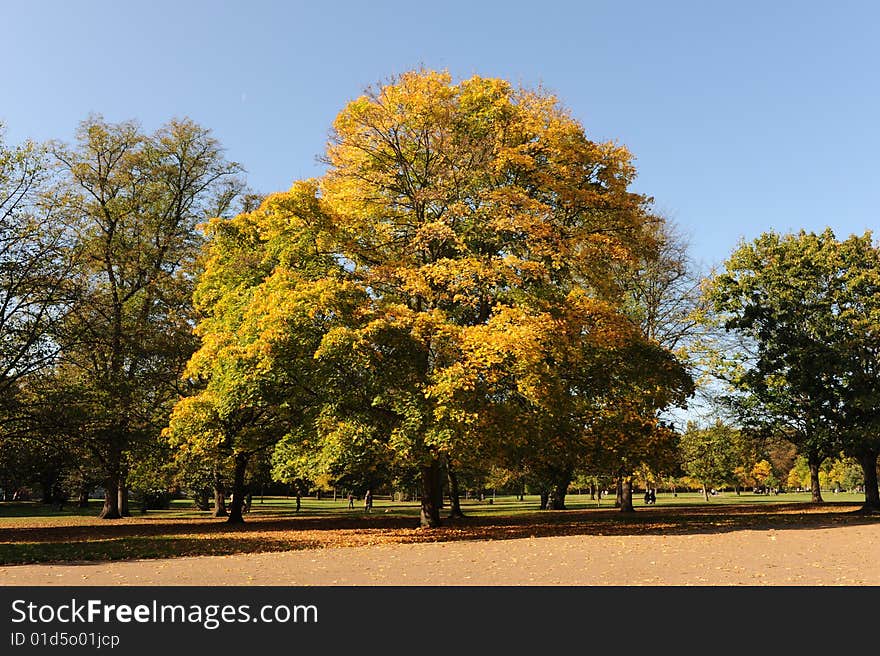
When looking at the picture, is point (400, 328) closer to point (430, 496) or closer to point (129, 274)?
point (430, 496)

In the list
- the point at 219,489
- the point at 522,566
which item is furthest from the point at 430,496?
the point at 219,489

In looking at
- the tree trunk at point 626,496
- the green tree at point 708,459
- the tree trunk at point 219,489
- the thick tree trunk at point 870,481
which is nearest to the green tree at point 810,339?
the thick tree trunk at point 870,481

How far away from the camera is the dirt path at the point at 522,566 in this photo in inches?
424

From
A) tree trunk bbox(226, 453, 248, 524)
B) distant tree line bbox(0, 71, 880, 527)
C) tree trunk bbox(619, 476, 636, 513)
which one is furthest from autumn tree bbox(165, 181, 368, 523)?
tree trunk bbox(619, 476, 636, 513)

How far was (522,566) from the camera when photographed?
1262cm

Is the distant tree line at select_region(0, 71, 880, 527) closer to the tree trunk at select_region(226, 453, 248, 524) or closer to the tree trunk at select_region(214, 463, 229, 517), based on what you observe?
the tree trunk at select_region(226, 453, 248, 524)

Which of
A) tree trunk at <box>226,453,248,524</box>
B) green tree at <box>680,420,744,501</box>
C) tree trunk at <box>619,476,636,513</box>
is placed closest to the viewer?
tree trunk at <box>226,453,248,524</box>

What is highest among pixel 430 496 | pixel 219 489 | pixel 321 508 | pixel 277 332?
pixel 277 332

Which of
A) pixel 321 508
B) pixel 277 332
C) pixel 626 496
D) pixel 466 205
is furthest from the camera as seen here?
pixel 321 508

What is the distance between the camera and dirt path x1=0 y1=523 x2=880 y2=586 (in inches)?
424

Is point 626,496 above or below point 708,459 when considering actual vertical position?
above

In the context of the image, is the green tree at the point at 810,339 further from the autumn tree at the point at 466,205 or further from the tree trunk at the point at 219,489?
the tree trunk at the point at 219,489

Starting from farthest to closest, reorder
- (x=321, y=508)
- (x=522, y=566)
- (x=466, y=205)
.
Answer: (x=321, y=508) → (x=466, y=205) → (x=522, y=566)
